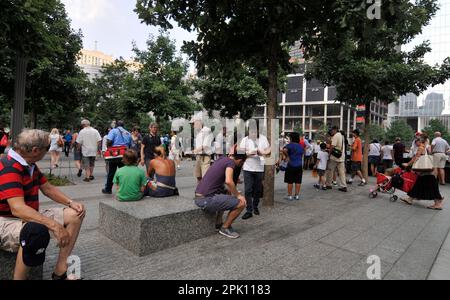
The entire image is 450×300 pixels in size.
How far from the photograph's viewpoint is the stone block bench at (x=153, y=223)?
3.75 m

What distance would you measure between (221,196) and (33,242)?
252 cm

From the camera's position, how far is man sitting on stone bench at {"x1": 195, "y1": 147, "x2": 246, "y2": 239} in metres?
4.37

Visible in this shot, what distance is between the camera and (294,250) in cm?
407

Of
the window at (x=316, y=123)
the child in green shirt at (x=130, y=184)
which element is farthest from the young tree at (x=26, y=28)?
the window at (x=316, y=123)

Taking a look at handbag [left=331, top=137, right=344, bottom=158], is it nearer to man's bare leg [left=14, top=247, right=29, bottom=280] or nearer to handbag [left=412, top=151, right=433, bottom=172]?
handbag [left=412, top=151, right=433, bottom=172]

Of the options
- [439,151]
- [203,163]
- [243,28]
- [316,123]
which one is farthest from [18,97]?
[316,123]

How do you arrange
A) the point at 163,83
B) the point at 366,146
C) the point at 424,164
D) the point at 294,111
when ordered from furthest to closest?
the point at 294,111, the point at 163,83, the point at 366,146, the point at 424,164

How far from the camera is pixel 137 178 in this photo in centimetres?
459

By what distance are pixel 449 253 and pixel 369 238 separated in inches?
40.6

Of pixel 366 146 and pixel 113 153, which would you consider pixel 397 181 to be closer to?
pixel 366 146

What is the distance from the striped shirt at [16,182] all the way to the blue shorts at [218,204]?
217cm

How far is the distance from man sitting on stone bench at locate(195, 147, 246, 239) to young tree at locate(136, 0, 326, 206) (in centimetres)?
229

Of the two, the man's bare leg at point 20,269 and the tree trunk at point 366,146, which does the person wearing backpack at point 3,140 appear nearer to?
the man's bare leg at point 20,269

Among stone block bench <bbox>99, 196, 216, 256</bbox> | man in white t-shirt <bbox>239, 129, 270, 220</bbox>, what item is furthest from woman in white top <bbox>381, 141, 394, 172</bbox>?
stone block bench <bbox>99, 196, 216, 256</bbox>
